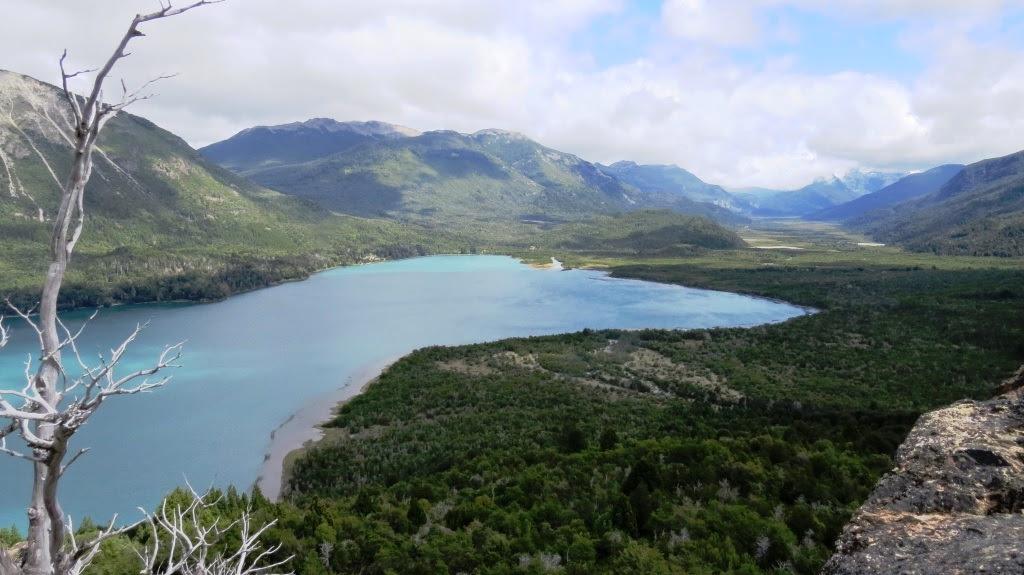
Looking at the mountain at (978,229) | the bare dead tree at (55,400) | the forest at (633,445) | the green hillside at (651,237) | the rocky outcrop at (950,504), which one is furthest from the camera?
the green hillside at (651,237)

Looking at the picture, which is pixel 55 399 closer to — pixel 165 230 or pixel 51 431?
pixel 51 431

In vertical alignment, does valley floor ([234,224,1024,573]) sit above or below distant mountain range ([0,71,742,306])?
below

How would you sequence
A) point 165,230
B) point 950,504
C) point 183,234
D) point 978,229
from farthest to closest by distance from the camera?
point 978,229 < point 183,234 < point 165,230 < point 950,504

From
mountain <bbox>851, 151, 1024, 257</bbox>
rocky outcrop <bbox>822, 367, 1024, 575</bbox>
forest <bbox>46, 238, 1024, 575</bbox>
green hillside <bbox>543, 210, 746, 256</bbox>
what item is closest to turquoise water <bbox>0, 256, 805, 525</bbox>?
rocky outcrop <bbox>822, 367, 1024, 575</bbox>

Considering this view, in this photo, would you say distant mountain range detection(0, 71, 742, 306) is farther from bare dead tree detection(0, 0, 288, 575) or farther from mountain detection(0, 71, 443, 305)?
bare dead tree detection(0, 0, 288, 575)

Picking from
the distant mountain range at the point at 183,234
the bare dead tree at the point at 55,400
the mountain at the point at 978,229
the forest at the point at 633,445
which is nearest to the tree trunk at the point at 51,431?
the bare dead tree at the point at 55,400

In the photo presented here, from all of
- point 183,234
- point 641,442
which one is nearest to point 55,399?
point 641,442

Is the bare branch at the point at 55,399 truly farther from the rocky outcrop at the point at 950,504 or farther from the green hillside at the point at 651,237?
the green hillside at the point at 651,237
